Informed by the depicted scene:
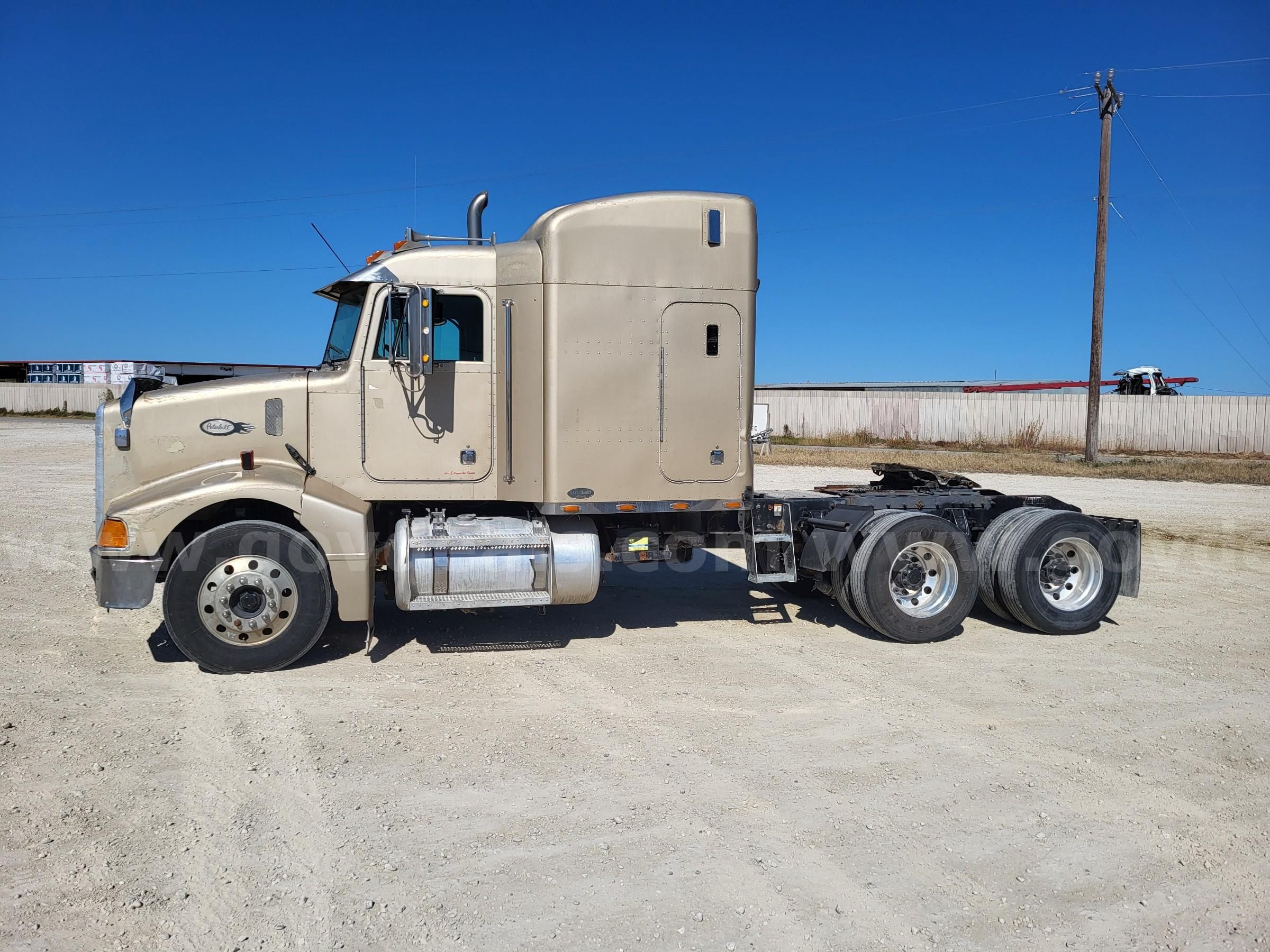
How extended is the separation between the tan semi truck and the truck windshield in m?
0.03

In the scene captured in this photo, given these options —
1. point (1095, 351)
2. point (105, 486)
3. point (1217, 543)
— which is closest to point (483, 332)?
point (105, 486)

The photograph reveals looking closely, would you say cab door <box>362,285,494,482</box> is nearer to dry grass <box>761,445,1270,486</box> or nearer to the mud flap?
the mud flap

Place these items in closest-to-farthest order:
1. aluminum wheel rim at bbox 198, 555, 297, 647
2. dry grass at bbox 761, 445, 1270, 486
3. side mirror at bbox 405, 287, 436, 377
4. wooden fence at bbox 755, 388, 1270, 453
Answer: aluminum wheel rim at bbox 198, 555, 297, 647, side mirror at bbox 405, 287, 436, 377, dry grass at bbox 761, 445, 1270, 486, wooden fence at bbox 755, 388, 1270, 453

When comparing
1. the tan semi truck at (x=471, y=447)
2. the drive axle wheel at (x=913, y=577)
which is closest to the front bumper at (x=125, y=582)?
the tan semi truck at (x=471, y=447)

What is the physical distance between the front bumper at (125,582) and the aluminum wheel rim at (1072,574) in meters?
7.58

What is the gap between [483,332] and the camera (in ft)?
23.6

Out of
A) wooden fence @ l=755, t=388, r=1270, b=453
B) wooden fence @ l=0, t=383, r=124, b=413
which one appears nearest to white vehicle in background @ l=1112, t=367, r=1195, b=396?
wooden fence @ l=755, t=388, r=1270, b=453

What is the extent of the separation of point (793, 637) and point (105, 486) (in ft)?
19.3

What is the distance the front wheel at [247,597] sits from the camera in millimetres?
6355

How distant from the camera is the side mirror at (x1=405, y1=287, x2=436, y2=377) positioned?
261 inches

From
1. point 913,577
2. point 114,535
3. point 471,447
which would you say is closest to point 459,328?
point 471,447

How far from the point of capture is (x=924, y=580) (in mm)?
7918

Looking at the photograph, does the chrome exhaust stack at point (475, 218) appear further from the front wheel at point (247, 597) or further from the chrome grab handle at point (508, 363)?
the front wheel at point (247, 597)

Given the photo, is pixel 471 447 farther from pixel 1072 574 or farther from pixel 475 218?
pixel 1072 574
